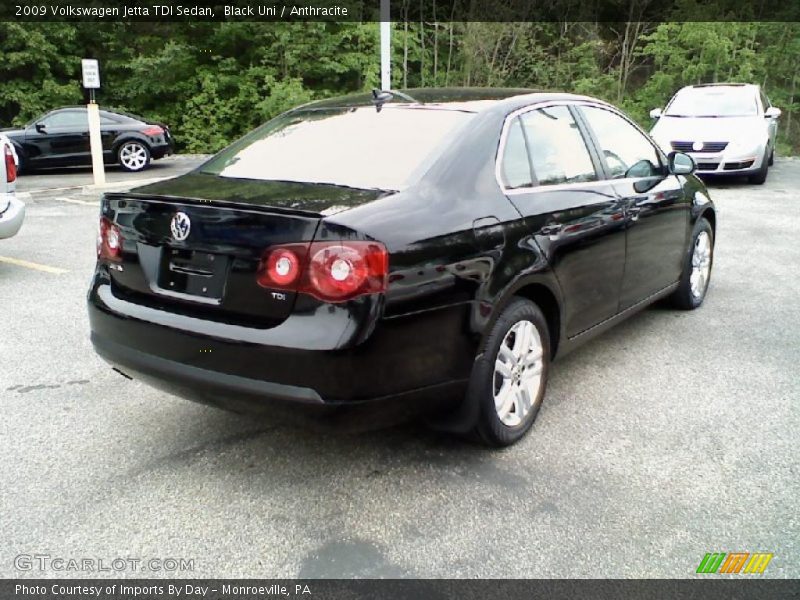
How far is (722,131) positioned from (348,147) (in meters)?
10.9

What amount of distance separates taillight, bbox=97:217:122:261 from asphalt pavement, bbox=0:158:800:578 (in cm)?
86

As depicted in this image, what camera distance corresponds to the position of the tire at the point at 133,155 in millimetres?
15944

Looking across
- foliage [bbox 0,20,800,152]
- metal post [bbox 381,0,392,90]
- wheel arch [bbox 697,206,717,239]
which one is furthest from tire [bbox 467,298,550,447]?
foliage [bbox 0,20,800,152]

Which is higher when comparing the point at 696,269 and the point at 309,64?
the point at 309,64

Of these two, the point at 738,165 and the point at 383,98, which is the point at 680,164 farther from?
the point at 738,165

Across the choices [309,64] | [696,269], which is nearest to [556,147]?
[696,269]

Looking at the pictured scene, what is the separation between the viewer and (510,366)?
328cm

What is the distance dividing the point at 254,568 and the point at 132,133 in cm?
1503

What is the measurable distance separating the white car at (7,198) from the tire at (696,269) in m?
5.56

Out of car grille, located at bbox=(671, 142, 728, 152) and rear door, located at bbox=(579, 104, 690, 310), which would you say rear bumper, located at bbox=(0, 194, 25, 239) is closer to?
rear door, located at bbox=(579, 104, 690, 310)

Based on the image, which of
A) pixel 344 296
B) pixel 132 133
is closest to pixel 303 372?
pixel 344 296

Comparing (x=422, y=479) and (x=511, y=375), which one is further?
(x=511, y=375)

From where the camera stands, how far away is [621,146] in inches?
173

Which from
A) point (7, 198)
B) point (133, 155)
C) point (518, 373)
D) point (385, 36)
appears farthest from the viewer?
point (133, 155)
